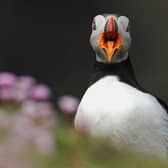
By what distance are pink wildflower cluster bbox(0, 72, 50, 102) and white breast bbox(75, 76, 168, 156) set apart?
200cm

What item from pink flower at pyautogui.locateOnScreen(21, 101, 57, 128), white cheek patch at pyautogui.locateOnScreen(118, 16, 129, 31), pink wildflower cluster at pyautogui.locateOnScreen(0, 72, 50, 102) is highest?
pink flower at pyautogui.locateOnScreen(21, 101, 57, 128)

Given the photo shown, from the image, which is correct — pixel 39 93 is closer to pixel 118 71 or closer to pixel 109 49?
pixel 109 49

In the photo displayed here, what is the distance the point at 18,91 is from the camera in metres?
2.45

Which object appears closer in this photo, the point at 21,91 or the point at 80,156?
the point at 80,156

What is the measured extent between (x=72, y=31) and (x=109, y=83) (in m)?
4.45

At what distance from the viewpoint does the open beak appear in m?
5.05

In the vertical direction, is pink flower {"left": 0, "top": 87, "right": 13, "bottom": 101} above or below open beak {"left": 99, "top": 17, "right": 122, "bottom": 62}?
above

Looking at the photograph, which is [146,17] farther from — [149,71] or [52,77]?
[52,77]

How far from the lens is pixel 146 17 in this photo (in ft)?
30.9

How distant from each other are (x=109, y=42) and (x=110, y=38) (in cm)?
3

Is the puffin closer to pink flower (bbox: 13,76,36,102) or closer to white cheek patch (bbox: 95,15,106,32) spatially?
white cheek patch (bbox: 95,15,106,32)

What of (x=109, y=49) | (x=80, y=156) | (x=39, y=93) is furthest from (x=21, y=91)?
(x=109, y=49)

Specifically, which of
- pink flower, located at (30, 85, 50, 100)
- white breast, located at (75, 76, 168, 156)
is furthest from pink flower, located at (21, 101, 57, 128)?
white breast, located at (75, 76, 168, 156)

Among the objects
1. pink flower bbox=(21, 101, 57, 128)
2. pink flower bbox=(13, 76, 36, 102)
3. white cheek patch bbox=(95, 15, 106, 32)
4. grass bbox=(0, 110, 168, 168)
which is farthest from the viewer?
white cheek patch bbox=(95, 15, 106, 32)
